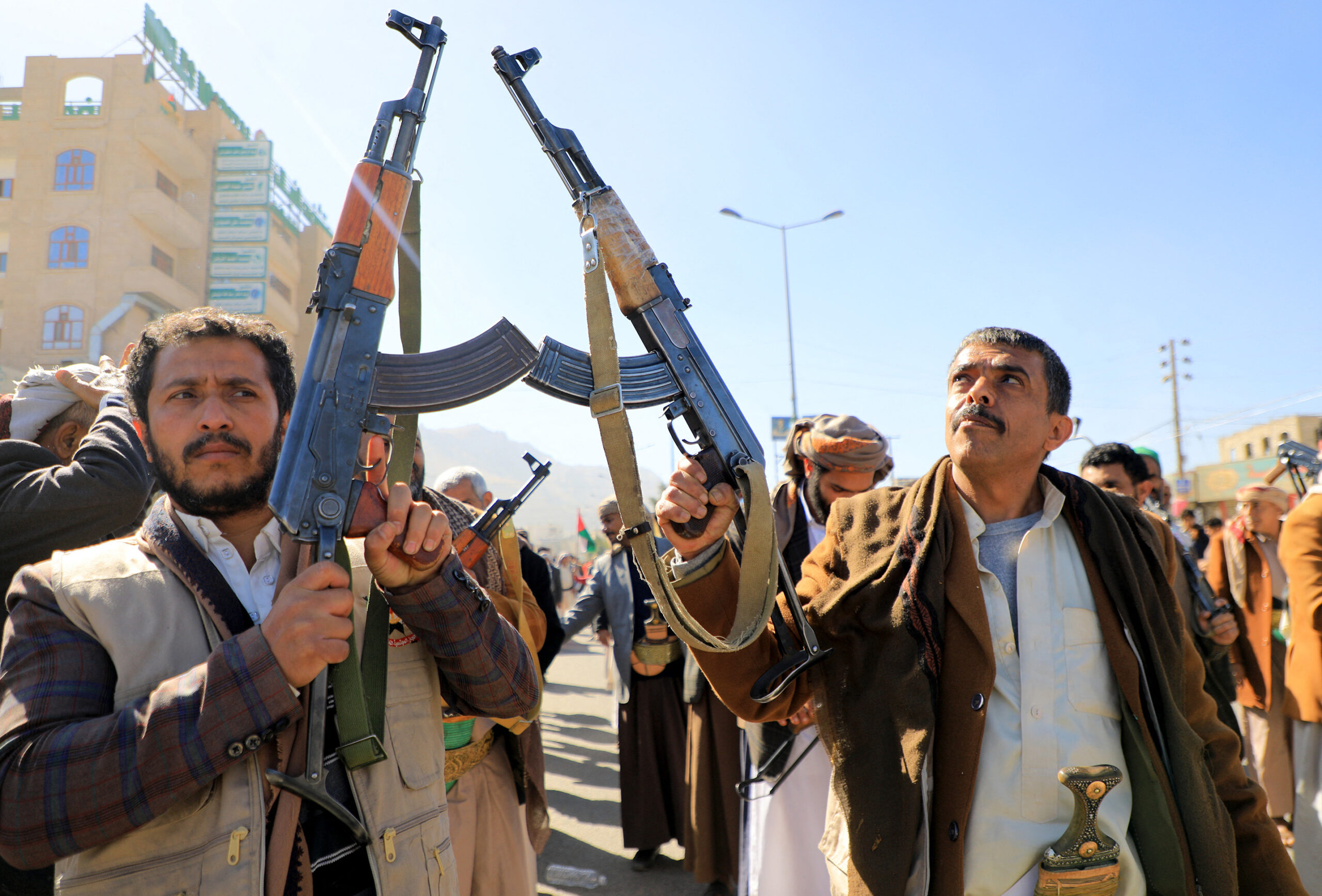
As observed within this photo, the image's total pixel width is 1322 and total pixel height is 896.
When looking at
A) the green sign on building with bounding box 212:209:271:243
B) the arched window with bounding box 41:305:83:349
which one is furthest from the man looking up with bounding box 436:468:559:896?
the green sign on building with bounding box 212:209:271:243

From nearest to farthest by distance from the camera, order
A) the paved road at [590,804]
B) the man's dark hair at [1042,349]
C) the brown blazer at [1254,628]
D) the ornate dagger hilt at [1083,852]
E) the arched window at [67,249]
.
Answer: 1. the ornate dagger hilt at [1083,852]
2. the man's dark hair at [1042,349]
3. the brown blazer at [1254,628]
4. the paved road at [590,804]
5. the arched window at [67,249]

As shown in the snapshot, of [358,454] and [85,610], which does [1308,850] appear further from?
[85,610]

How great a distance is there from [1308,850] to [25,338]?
3698 cm

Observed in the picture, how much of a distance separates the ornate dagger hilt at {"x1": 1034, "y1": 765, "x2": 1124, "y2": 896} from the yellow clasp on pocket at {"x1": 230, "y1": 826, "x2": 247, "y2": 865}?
1803mm

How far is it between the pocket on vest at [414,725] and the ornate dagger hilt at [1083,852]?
→ 1498 millimetres

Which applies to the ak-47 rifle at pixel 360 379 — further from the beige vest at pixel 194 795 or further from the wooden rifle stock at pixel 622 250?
the wooden rifle stock at pixel 622 250

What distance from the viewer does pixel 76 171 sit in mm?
30000

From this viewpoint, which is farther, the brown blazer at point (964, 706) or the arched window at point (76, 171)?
the arched window at point (76, 171)

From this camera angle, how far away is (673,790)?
5.12 meters

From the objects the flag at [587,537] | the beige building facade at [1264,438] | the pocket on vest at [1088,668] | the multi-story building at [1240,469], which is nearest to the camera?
the pocket on vest at [1088,668]

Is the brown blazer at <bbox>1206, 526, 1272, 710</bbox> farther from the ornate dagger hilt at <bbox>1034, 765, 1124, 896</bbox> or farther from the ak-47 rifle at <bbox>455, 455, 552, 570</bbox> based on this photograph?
the ak-47 rifle at <bbox>455, 455, 552, 570</bbox>

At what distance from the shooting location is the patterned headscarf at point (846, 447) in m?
3.56

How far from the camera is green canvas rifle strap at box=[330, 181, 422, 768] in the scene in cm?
158

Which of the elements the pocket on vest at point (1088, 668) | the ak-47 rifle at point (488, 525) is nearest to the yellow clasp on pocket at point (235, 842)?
the ak-47 rifle at point (488, 525)
